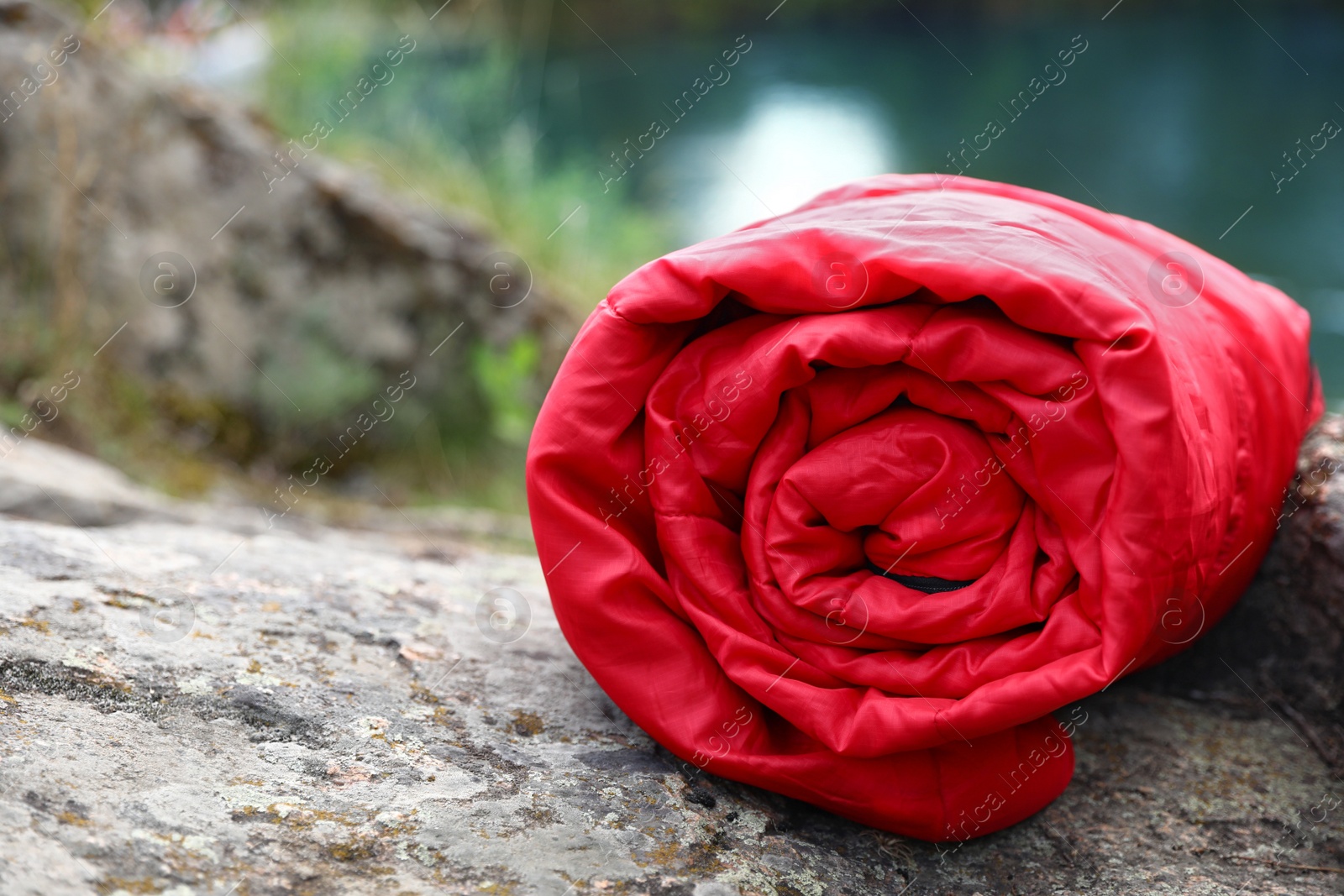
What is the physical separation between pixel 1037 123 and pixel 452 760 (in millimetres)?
5323

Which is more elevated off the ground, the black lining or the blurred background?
the blurred background

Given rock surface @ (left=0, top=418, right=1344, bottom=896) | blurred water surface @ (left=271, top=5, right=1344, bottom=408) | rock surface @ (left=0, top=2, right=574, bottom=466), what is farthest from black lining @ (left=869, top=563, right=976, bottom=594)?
blurred water surface @ (left=271, top=5, right=1344, bottom=408)

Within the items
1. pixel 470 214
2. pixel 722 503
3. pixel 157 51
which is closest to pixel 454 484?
pixel 470 214

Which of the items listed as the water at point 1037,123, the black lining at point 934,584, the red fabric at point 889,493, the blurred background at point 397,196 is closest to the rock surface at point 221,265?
the blurred background at point 397,196

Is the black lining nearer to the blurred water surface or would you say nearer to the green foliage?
the green foliage

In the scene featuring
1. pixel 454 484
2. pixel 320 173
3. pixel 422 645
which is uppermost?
pixel 320 173

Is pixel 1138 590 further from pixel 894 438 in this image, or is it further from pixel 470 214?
pixel 470 214

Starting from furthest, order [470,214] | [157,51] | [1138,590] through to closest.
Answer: [470,214] → [157,51] → [1138,590]

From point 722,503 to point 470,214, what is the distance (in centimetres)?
226

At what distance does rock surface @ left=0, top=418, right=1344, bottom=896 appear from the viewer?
64 centimetres

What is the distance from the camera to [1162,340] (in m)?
0.70

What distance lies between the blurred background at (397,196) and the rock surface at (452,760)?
1251 millimetres

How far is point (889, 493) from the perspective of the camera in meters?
0.78

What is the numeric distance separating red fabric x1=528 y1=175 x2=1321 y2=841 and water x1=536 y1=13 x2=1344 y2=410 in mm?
3067
